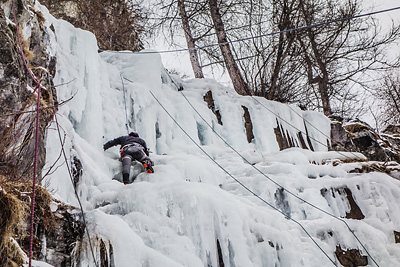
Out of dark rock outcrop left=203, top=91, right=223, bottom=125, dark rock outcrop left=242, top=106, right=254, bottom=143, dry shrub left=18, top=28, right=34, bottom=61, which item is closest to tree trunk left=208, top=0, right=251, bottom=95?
dark rock outcrop left=242, top=106, right=254, bottom=143

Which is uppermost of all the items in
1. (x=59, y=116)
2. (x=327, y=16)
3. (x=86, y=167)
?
(x=327, y=16)

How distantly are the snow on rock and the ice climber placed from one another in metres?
0.16

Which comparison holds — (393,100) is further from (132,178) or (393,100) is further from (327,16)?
(132,178)

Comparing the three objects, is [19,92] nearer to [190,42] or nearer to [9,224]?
[9,224]

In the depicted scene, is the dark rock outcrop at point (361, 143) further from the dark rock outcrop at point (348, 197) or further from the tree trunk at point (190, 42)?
the tree trunk at point (190, 42)

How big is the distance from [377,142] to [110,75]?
6058 mm

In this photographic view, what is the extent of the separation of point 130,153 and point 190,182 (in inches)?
47.9

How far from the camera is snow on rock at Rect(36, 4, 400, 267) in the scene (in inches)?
125

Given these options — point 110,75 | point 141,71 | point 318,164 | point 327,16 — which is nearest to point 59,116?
point 110,75

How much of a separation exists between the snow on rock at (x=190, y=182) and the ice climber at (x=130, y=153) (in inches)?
6.2

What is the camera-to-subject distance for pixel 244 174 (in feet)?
16.2

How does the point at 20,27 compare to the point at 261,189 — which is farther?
the point at 261,189

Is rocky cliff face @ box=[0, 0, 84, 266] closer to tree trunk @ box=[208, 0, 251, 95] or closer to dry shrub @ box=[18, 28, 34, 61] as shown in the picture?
dry shrub @ box=[18, 28, 34, 61]

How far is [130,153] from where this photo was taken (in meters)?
4.48
